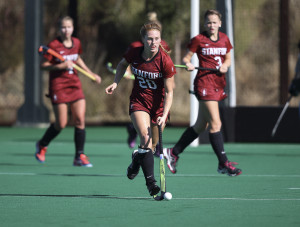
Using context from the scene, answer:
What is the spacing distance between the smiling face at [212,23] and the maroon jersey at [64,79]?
6.15 ft

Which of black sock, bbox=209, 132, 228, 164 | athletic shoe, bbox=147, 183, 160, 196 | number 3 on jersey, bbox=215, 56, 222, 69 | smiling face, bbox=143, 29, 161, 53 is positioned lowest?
athletic shoe, bbox=147, 183, 160, 196

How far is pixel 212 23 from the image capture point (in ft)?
29.5

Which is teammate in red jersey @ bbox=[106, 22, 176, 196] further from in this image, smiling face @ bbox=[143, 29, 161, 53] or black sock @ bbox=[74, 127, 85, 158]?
black sock @ bbox=[74, 127, 85, 158]

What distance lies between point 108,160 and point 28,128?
23.9 ft

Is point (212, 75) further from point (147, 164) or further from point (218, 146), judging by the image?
point (147, 164)

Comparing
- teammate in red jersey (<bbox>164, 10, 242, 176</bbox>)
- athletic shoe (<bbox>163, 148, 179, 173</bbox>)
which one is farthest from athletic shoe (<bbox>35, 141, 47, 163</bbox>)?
teammate in red jersey (<bbox>164, 10, 242, 176</bbox>)

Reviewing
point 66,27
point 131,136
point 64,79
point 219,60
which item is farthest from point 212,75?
point 131,136

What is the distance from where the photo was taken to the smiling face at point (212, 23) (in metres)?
8.93

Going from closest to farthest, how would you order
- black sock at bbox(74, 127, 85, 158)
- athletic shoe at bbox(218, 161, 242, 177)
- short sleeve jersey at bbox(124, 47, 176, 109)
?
short sleeve jersey at bbox(124, 47, 176, 109), athletic shoe at bbox(218, 161, 242, 177), black sock at bbox(74, 127, 85, 158)

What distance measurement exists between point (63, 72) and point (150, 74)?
3.21m

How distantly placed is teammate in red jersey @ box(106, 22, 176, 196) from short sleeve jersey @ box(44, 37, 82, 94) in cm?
277

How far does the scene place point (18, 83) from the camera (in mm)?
22219

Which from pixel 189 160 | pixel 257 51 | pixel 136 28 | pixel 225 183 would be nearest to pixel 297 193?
pixel 225 183

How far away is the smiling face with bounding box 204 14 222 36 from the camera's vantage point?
8930 millimetres
